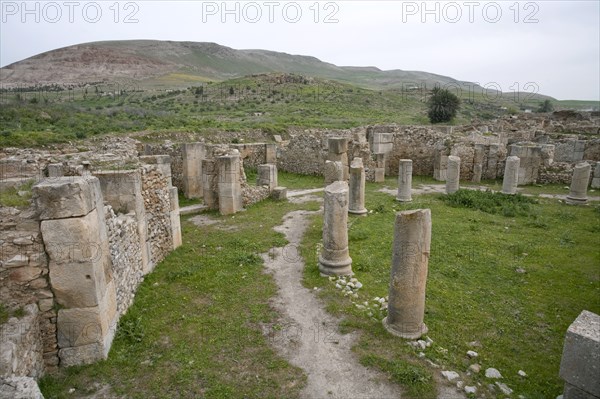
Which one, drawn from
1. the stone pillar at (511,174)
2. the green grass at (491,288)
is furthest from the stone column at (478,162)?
the green grass at (491,288)

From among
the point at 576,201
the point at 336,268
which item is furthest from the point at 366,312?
the point at 576,201

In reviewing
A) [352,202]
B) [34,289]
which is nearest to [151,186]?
[34,289]

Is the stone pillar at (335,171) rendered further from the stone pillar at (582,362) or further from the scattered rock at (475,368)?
the stone pillar at (582,362)

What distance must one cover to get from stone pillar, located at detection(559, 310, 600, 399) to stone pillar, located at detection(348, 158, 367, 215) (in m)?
9.74

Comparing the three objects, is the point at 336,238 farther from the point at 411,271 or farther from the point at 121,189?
the point at 121,189

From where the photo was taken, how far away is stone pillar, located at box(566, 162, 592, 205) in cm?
1557

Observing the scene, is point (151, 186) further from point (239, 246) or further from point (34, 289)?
point (34, 289)

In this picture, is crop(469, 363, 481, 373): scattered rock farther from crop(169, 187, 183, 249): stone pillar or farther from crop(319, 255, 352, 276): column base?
crop(169, 187, 183, 249): stone pillar

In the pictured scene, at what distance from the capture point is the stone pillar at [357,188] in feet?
45.3

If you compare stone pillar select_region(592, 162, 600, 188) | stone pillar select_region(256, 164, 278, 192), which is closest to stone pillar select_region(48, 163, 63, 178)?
stone pillar select_region(256, 164, 278, 192)

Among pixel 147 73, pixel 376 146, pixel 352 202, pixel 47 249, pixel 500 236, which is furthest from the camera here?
pixel 147 73

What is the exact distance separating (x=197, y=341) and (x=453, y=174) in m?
14.4

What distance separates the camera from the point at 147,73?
9975 centimetres

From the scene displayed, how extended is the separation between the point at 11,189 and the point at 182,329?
358 cm
